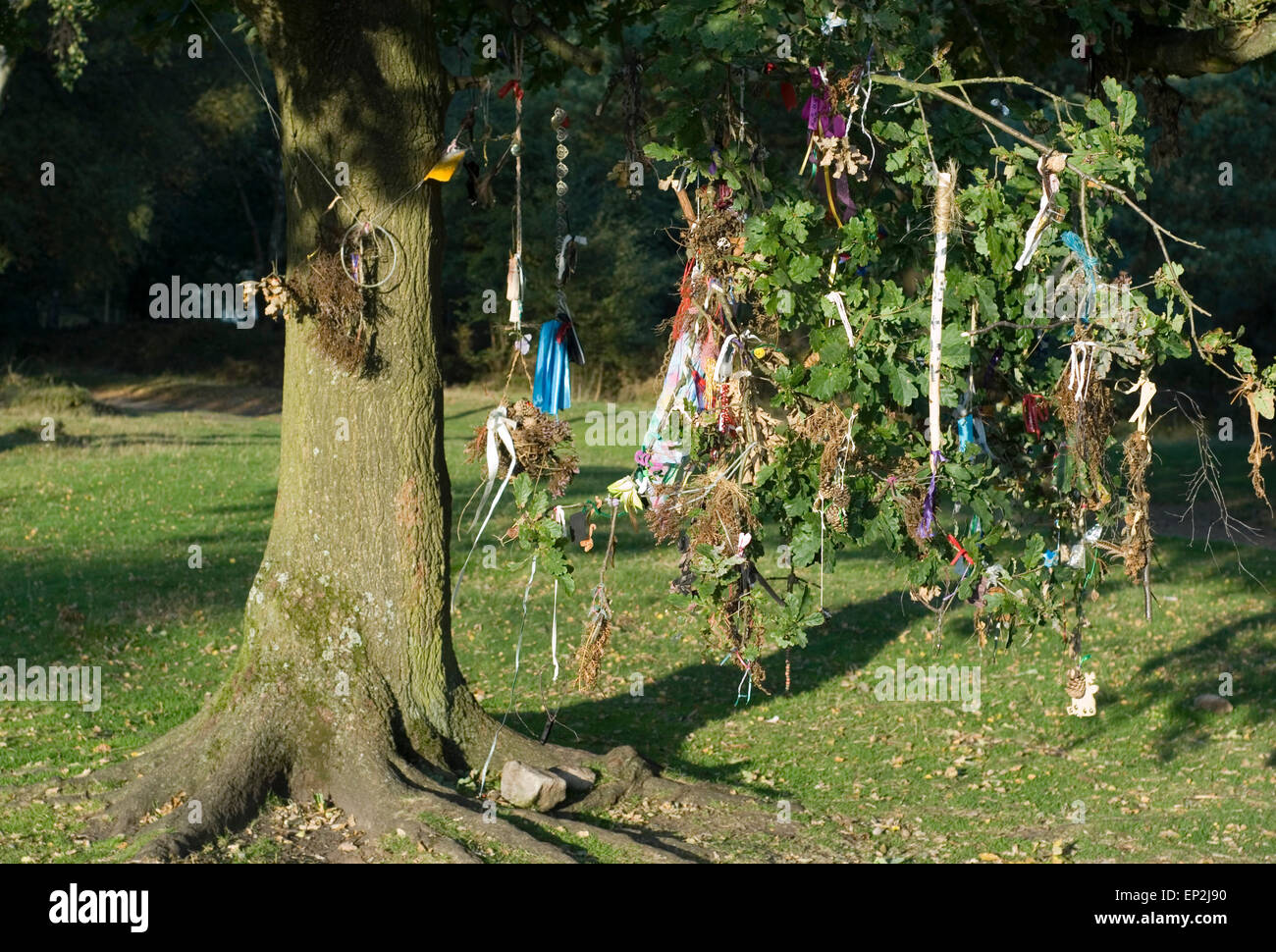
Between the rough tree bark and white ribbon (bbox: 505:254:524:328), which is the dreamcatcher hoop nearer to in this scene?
the rough tree bark

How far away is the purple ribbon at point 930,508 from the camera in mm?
5691

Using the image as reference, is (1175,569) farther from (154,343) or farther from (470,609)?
(154,343)

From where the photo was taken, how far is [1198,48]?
7.64 m

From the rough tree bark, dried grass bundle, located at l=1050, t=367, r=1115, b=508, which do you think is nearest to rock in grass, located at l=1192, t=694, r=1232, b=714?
the rough tree bark

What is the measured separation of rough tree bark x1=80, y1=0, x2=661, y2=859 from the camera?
7.12 meters

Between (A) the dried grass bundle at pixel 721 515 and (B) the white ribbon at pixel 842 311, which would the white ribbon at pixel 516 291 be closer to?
(A) the dried grass bundle at pixel 721 515

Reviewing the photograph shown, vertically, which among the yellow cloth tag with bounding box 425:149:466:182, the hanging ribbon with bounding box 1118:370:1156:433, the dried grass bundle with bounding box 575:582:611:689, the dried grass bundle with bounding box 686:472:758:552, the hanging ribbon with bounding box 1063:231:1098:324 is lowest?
the dried grass bundle with bounding box 575:582:611:689

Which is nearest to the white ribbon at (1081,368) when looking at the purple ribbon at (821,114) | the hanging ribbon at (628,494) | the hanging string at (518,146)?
the purple ribbon at (821,114)

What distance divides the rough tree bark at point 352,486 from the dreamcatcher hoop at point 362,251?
0.07 meters

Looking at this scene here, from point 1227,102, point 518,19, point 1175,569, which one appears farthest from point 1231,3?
point 1227,102

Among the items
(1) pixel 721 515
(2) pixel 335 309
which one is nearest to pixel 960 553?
(1) pixel 721 515

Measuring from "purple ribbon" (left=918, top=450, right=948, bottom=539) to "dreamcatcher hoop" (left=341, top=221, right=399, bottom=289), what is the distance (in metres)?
3.07

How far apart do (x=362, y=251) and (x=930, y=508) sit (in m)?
3.27

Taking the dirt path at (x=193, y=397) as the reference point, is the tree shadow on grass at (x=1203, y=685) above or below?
below
